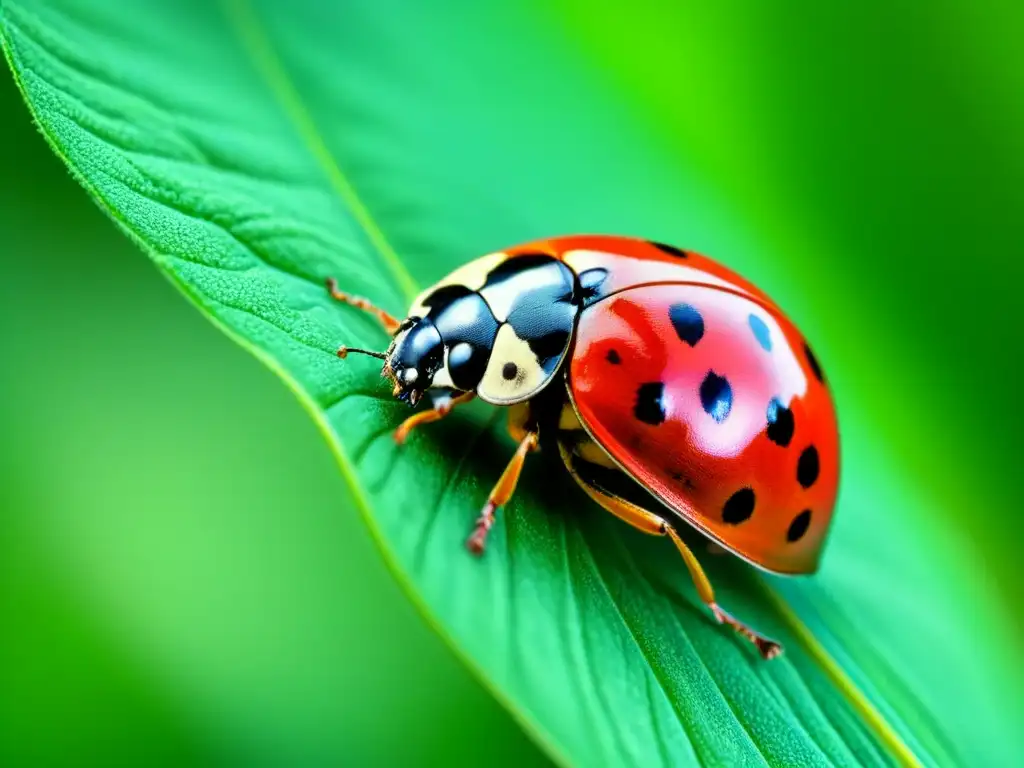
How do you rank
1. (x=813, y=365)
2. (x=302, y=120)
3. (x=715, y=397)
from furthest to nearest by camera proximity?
(x=302, y=120)
(x=813, y=365)
(x=715, y=397)

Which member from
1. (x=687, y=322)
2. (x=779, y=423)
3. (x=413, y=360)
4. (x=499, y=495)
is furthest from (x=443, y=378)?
(x=779, y=423)

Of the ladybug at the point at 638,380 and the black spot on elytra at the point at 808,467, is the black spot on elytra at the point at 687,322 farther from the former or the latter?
the black spot on elytra at the point at 808,467

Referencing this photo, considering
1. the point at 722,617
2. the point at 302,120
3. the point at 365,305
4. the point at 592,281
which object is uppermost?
the point at 302,120

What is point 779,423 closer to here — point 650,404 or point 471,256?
point 650,404

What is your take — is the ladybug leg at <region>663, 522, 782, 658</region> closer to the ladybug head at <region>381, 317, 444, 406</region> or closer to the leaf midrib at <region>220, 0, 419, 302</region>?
the ladybug head at <region>381, 317, 444, 406</region>

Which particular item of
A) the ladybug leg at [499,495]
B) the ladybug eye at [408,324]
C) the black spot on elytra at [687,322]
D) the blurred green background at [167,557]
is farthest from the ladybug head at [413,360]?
the blurred green background at [167,557]

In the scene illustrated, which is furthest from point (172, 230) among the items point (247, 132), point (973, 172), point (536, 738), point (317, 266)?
point (973, 172)
